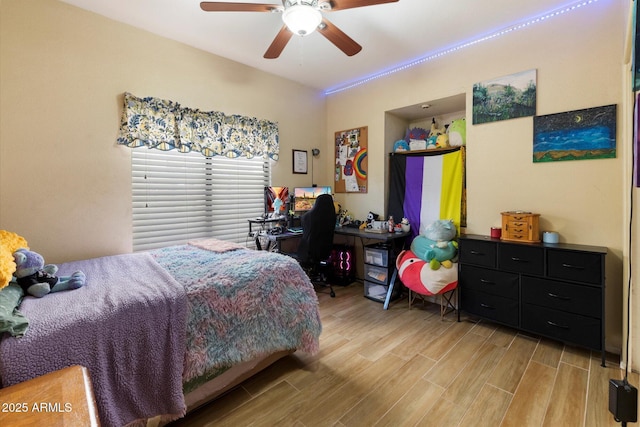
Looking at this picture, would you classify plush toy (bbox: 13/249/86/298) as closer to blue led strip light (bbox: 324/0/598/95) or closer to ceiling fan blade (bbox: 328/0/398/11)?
ceiling fan blade (bbox: 328/0/398/11)

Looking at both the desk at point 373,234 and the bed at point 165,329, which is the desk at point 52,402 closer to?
the bed at point 165,329

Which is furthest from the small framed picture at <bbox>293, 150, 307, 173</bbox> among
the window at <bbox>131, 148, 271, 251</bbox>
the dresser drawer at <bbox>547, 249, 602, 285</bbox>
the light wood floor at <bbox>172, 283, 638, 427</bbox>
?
the dresser drawer at <bbox>547, 249, 602, 285</bbox>

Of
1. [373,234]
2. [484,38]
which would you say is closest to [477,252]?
[373,234]

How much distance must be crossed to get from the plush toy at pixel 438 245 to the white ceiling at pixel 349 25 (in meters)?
1.85

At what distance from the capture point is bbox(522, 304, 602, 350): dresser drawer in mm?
2059

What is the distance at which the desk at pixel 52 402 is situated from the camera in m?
0.64

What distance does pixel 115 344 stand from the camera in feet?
4.07

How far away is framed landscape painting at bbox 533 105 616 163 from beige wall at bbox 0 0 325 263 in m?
3.33

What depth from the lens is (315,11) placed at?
6.06 feet

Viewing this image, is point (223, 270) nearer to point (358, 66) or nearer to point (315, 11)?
point (315, 11)

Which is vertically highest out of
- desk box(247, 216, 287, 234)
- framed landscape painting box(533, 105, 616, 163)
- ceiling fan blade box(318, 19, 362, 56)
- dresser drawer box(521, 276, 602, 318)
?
ceiling fan blade box(318, 19, 362, 56)

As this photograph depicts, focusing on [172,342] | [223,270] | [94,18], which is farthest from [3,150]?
[172,342]

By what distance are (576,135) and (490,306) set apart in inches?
62.3

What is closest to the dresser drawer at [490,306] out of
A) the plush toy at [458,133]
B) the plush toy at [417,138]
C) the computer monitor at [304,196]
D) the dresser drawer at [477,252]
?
A: the dresser drawer at [477,252]
